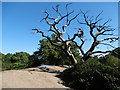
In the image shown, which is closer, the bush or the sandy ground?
the sandy ground

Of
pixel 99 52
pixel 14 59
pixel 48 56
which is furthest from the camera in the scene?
pixel 14 59

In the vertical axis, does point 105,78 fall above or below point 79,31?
below

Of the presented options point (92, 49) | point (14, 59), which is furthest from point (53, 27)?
point (14, 59)

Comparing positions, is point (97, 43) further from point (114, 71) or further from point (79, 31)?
point (114, 71)

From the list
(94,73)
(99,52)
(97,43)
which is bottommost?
(94,73)

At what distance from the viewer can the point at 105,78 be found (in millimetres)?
6465

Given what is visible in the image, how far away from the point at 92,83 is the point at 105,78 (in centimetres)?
82

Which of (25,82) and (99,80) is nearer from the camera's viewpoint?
(25,82)

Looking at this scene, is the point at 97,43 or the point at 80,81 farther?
the point at 97,43

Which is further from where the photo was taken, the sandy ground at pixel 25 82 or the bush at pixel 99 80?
the bush at pixel 99 80

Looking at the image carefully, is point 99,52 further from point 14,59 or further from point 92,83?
point 14,59

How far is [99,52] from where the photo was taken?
13.6 m

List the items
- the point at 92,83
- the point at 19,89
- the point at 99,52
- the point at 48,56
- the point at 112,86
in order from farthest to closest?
1. the point at 48,56
2. the point at 99,52
3. the point at 92,83
4. the point at 112,86
5. the point at 19,89

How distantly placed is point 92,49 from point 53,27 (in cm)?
560
